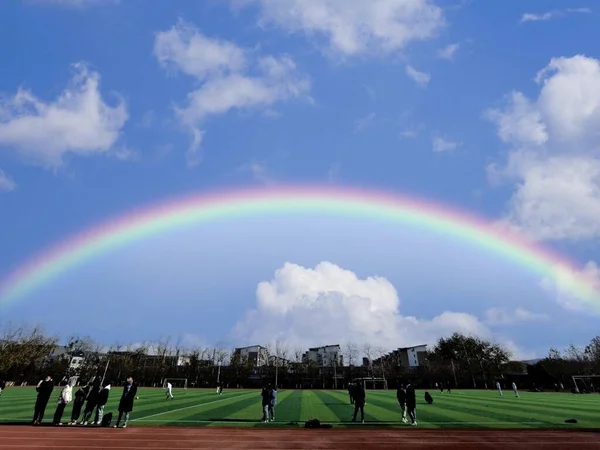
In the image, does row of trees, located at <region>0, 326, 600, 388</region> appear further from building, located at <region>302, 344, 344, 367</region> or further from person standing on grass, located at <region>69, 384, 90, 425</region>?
person standing on grass, located at <region>69, 384, 90, 425</region>

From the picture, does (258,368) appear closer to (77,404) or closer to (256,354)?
(256,354)

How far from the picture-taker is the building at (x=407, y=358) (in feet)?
372

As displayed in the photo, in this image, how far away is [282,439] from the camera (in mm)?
15859

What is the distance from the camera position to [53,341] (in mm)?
95062

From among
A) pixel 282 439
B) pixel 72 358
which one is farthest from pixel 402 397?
pixel 72 358

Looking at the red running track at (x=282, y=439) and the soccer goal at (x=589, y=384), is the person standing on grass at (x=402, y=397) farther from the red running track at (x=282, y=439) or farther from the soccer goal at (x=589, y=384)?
the soccer goal at (x=589, y=384)

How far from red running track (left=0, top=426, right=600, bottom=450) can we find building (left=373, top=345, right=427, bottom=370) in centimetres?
9953

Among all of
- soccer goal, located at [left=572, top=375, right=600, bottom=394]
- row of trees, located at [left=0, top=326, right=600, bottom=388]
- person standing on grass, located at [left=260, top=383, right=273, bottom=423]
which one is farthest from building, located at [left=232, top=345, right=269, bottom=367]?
person standing on grass, located at [left=260, top=383, right=273, bottom=423]

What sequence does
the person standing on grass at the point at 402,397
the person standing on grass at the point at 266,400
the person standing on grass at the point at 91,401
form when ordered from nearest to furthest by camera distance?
the person standing on grass at the point at 91,401, the person standing on grass at the point at 402,397, the person standing on grass at the point at 266,400

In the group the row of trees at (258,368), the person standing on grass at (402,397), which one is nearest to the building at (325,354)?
the row of trees at (258,368)

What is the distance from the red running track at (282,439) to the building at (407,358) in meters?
99.5

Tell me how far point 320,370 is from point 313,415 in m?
84.2

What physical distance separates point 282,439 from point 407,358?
11572 centimetres

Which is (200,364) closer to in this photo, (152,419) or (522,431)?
(152,419)
